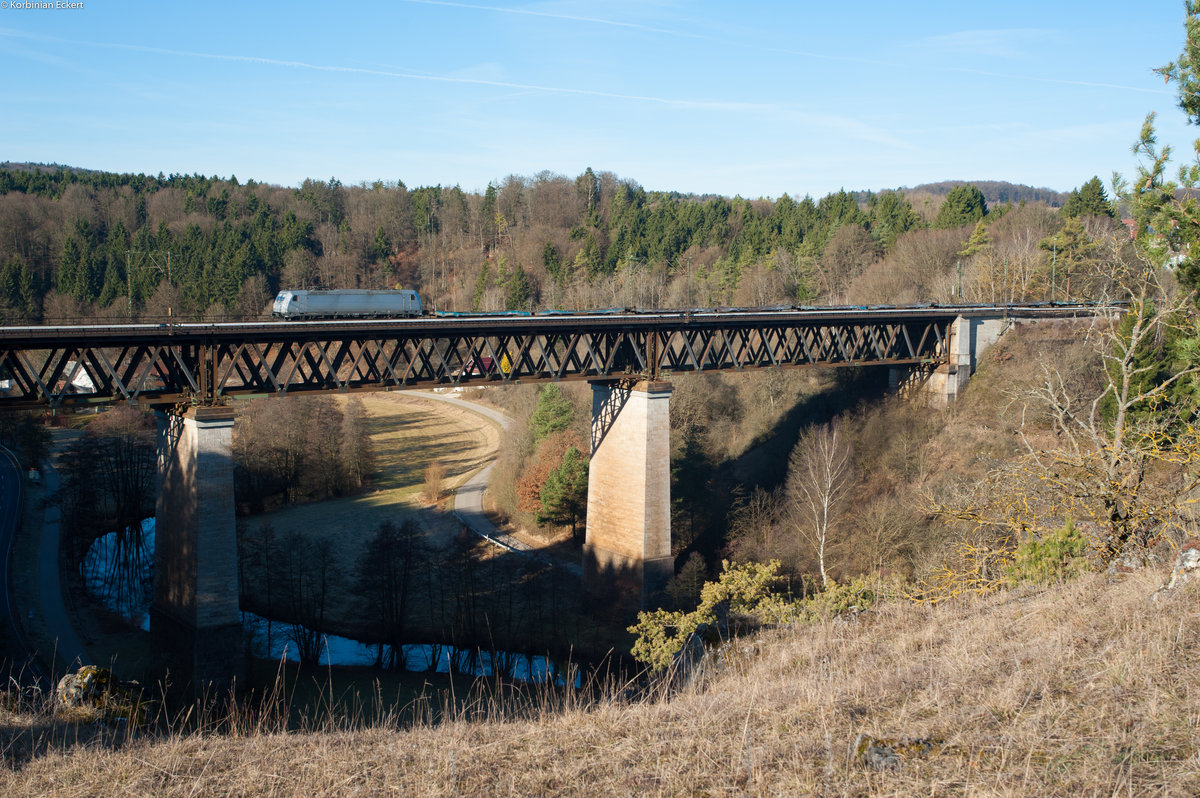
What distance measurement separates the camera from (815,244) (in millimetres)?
90125

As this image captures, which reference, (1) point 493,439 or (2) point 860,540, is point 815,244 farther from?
(2) point 860,540

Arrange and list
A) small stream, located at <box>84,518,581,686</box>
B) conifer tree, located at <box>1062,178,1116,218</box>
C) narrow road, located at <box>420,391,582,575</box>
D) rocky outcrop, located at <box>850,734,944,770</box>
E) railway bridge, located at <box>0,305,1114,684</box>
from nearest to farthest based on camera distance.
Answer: rocky outcrop, located at <box>850,734,944,770</box>
railway bridge, located at <box>0,305,1114,684</box>
small stream, located at <box>84,518,581,686</box>
narrow road, located at <box>420,391,582,575</box>
conifer tree, located at <box>1062,178,1116,218</box>

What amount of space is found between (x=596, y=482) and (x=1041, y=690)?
92.5 ft

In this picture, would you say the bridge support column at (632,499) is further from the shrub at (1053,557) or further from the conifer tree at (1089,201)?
the conifer tree at (1089,201)

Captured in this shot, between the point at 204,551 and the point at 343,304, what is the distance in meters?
16.0

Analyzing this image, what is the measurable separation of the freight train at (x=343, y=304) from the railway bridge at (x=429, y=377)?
3191 mm

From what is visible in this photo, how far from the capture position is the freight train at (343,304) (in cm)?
3622

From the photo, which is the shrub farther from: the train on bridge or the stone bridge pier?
the stone bridge pier

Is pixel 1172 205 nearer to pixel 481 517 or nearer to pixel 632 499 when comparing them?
pixel 632 499

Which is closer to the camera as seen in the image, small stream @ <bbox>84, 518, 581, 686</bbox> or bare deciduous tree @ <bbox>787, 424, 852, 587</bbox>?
small stream @ <bbox>84, 518, 581, 686</bbox>

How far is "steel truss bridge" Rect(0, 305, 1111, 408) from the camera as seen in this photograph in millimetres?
23203

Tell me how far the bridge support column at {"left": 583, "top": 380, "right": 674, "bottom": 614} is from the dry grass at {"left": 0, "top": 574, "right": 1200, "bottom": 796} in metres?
23.5

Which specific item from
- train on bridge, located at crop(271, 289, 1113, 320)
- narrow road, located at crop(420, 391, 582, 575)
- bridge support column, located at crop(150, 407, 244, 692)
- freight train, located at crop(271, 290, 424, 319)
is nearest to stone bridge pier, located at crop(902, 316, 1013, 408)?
train on bridge, located at crop(271, 289, 1113, 320)

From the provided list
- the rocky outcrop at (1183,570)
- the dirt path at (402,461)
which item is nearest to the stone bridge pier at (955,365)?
the dirt path at (402,461)
